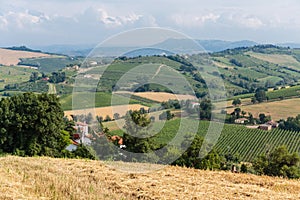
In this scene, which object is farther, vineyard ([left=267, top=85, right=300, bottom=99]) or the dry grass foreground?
the dry grass foreground

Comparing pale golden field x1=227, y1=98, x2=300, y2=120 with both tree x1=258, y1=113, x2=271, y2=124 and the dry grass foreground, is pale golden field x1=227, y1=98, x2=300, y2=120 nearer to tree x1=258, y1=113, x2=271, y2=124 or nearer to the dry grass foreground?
tree x1=258, y1=113, x2=271, y2=124

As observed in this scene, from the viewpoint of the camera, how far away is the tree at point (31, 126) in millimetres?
23391

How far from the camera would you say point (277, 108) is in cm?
7888

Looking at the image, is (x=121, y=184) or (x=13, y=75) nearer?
(x=121, y=184)

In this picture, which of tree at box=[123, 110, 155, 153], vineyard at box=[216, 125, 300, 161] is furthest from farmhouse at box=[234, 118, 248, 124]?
tree at box=[123, 110, 155, 153]

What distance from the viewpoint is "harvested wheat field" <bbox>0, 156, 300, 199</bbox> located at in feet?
25.0

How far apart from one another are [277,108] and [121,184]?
248 feet

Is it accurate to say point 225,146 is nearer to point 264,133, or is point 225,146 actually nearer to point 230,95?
point 264,133

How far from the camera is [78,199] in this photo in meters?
7.26

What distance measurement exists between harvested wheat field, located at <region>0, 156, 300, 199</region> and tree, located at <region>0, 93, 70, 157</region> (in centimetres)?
1273

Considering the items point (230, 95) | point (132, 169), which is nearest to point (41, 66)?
point (230, 95)

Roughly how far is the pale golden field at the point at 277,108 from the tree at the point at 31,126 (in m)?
56.1

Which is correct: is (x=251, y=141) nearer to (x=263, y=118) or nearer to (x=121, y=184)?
(x=263, y=118)

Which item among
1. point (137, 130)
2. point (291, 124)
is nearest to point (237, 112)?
point (291, 124)
